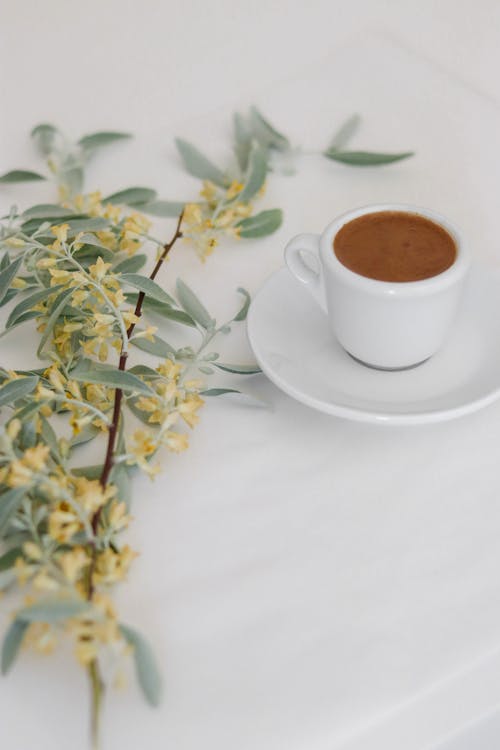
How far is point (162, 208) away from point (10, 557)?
0.55m

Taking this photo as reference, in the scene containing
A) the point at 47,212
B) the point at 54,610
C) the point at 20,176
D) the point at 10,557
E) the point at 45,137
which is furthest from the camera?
the point at 45,137

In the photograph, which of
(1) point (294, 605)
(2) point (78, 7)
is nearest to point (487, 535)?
(1) point (294, 605)

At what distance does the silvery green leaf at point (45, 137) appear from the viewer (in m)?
1.24

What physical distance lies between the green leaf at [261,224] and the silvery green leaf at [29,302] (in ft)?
0.87

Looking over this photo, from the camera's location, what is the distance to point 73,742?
60 cm

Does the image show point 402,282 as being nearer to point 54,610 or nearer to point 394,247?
point 394,247

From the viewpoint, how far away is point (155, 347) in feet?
2.85

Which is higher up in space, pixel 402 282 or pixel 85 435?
pixel 402 282

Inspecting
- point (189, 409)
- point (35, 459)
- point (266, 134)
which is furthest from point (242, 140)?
point (35, 459)

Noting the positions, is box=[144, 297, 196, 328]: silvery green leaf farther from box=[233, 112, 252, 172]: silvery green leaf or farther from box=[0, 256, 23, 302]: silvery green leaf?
box=[233, 112, 252, 172]: silvery green leaf

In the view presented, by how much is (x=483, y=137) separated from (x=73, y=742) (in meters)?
0.92

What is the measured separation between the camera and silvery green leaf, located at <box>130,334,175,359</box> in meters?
0.86

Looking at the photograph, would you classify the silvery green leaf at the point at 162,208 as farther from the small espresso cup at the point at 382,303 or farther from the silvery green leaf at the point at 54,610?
the silvery green leaf at the point at 54,610

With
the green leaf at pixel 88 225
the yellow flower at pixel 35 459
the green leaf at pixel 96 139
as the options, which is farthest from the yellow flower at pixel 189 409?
the green leaf at pixel 96 139
